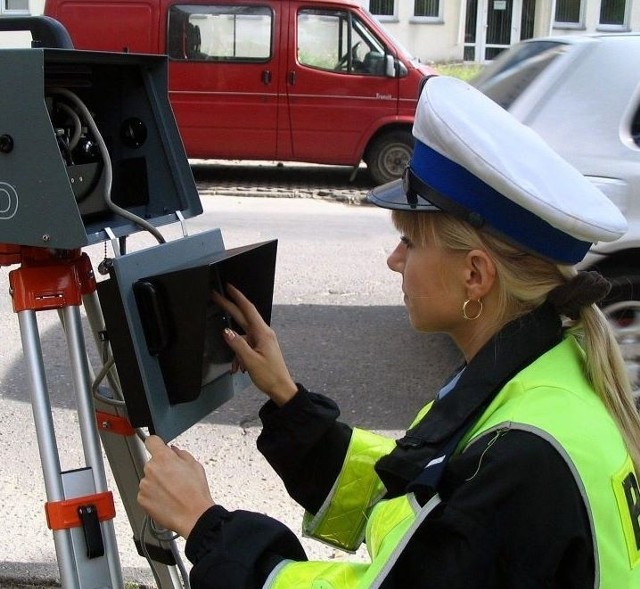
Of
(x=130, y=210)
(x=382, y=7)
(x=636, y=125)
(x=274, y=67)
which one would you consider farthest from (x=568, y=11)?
(x=130, y=210)

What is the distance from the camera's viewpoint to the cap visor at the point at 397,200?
4.87 ft

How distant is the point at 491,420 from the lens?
133 centimetres

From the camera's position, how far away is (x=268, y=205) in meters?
9.93

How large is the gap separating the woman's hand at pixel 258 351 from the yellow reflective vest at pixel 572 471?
1.56 feet

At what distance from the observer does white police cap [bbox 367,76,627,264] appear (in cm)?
138

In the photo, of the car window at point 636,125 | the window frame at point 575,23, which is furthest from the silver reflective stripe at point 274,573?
the window frame at point 575,23

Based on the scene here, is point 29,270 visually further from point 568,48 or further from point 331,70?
point 331,70

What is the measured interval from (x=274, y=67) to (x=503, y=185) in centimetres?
906

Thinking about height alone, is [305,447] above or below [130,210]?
below

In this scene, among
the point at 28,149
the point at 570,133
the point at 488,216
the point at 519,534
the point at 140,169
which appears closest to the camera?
the point at 519,534

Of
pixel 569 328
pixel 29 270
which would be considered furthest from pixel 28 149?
pixel 569 328

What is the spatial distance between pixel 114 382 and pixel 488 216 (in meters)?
0.91

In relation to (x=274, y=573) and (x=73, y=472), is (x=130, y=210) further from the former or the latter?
(x=274, y=573)

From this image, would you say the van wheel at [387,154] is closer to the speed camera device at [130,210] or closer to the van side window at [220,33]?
the van side window at [220,33]
